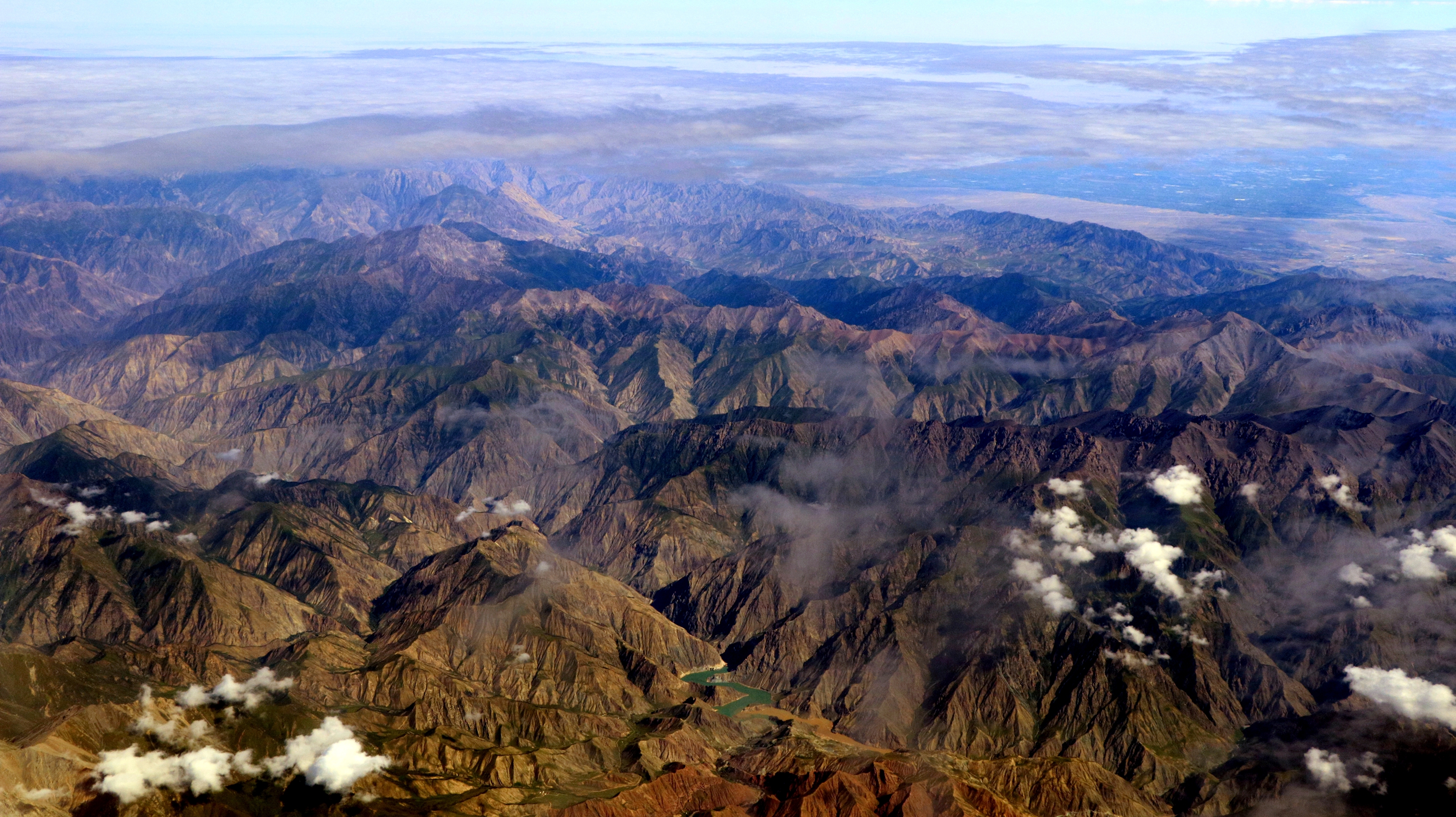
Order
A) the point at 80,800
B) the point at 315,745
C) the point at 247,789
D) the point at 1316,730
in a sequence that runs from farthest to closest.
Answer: the point at 1316,730 → the point at 315,745 → the point at 247,789 → the point at 80,800

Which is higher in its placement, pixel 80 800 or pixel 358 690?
pixel 80 800

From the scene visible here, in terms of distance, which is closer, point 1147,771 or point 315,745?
point 315,745

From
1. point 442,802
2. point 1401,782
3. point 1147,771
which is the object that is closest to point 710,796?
point 442,802

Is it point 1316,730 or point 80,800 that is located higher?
point 80,800

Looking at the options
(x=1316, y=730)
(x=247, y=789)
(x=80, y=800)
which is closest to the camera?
(x=80, y=800)

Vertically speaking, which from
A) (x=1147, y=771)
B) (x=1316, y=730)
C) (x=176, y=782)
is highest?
(x=176, y=782)

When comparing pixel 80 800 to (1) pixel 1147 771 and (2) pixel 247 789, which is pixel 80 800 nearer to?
(2) pixel 247 789

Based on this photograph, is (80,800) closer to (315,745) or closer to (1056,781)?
(315,745)

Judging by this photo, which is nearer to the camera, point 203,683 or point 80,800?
point 80,800

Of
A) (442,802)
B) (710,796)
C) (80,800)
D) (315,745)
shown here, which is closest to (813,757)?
(710,796)
